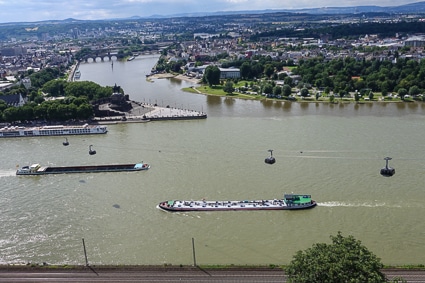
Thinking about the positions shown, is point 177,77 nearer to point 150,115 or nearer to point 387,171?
point 150,115

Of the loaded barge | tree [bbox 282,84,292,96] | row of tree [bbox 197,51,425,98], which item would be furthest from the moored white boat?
row of tree [bbox 197,51,425,98]

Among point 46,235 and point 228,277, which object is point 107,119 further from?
point 228,277

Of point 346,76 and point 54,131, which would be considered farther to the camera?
point 346,76

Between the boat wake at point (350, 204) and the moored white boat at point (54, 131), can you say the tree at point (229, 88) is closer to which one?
the moored white boat at point (54, 131)

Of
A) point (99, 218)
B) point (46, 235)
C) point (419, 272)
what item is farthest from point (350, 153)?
point (46, 235)

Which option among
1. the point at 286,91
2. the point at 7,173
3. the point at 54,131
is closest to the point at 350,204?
the point at 7,173

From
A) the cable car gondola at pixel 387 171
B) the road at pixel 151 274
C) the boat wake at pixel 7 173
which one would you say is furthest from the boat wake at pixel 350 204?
the boat wake at pixel 7 173

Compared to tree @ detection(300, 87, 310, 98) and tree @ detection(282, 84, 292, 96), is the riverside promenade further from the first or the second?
tree @ detection(300, 87, 310, 98)
